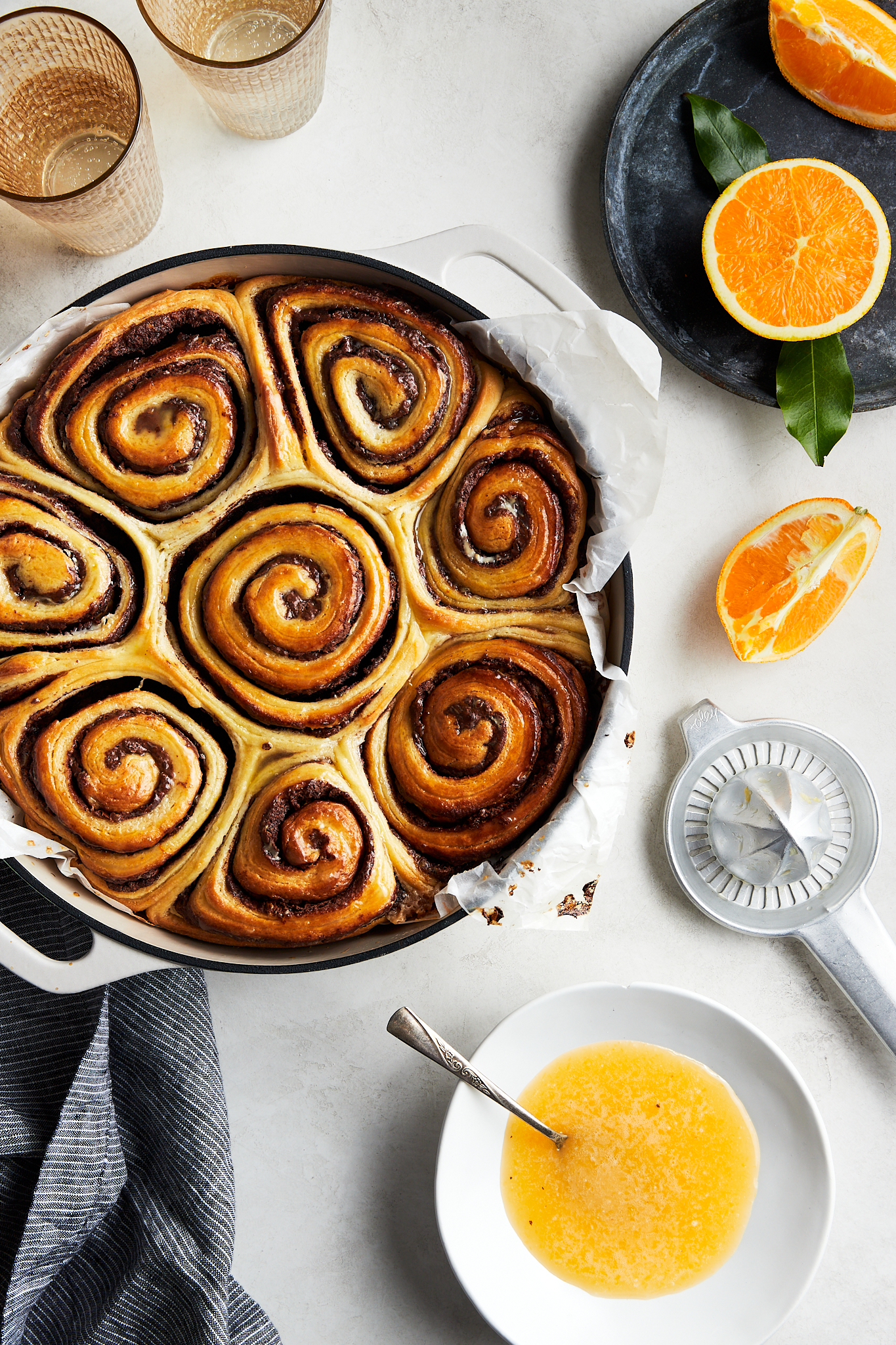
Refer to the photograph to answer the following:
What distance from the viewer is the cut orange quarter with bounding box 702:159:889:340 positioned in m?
2.60

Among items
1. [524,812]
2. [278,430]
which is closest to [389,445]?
[278,430]

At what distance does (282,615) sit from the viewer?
7.16 ft

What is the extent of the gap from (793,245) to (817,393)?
1.32 feet

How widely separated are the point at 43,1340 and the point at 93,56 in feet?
11.2

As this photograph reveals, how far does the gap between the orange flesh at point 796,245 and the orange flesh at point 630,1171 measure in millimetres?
2096

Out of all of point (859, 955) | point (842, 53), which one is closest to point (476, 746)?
point (859, 955)

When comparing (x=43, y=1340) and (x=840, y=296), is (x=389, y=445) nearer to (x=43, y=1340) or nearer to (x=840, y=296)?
(x=840, y=296)

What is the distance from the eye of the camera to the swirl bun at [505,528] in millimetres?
2248

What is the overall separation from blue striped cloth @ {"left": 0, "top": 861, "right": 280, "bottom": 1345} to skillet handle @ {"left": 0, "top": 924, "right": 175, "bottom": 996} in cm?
32

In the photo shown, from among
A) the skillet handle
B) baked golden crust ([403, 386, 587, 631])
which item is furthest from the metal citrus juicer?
the skillet handle

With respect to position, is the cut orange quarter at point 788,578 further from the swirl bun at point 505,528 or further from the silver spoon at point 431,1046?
the silver spoon at point 431,1046

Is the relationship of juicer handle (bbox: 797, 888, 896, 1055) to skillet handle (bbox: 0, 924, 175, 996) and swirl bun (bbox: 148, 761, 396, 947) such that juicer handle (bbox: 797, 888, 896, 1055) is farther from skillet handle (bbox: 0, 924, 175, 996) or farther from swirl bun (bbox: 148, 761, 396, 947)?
skillet handle (bbox: 0, 924, 175, 996)

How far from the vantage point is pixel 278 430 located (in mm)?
2197

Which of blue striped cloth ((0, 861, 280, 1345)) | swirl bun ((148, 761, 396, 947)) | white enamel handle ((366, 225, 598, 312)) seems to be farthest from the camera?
blue striped cloth ((0, 861, 280, 1345))
